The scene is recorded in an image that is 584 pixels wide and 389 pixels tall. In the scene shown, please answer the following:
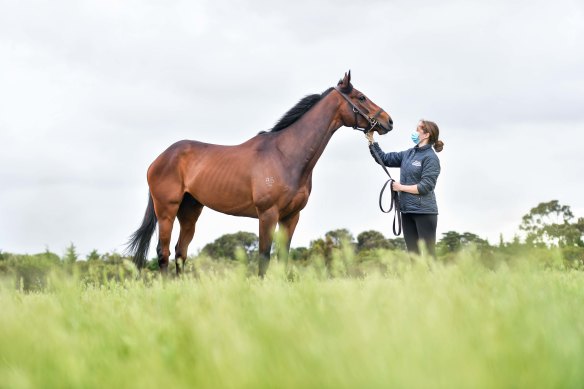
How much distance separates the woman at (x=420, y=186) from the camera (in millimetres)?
7461

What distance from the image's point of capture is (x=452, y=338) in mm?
1952

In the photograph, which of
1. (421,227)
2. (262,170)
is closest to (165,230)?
(262,170)

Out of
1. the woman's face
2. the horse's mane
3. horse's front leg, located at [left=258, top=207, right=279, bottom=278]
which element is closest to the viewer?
the woman's face

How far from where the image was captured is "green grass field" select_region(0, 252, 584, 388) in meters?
1.79

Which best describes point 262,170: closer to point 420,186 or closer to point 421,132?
point 421,132

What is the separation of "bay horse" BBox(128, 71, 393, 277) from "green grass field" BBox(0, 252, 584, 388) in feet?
15.8

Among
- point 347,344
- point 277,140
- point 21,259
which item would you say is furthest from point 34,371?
point 21,259

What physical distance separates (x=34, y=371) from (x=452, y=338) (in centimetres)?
170

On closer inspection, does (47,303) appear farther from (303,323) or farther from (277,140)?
(277,140)

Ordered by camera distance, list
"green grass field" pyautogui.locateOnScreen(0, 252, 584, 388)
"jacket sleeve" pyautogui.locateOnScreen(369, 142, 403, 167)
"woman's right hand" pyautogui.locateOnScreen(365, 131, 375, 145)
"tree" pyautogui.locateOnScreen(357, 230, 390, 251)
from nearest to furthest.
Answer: "green grass field" pyautogui.locateOnScreen(0, 252, 584, 388)
"jacket sleeve" pyautogui.locateOnScreen(369, 142, 403, 167)
"woman's right hand" pyautogui.locateOnScreen(365, 131, 375, 145)
"tree" pyautogui.locateOnScreen(357, 230, 390, 251)

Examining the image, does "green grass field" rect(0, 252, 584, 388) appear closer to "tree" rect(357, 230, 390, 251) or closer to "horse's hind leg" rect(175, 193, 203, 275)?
"horse's hind leg" rect(175, 193, 203, 275)

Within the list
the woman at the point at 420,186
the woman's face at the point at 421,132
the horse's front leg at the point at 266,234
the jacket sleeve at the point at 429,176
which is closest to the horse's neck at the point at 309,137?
the horse's front leg at the point at 266,234

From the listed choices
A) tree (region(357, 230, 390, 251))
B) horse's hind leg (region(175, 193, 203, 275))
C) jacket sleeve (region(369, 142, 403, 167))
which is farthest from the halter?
tree (region(357, 230, 390, 251))

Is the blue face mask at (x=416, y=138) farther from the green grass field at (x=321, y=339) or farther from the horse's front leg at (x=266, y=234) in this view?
the green grass field at (x=321, y=339)
